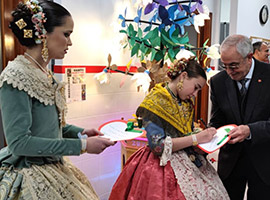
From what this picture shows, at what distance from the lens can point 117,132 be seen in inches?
56.8

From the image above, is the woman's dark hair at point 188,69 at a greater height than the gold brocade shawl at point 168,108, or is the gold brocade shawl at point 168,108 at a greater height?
the woman's dark hair at point 188,69

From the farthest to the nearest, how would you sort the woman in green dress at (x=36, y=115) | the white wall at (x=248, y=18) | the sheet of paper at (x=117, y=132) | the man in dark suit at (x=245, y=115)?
the white wall at (x=248, y=18), the man in dark suit at (x=245, y=115), the sheet of paper at (x=117, y=132), the woman in green dress at (x=36, y=115)

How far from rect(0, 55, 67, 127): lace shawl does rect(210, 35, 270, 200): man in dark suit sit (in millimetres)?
1041

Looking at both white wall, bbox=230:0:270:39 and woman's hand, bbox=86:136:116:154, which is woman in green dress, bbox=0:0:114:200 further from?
white wall, bbox=230:0:270:39

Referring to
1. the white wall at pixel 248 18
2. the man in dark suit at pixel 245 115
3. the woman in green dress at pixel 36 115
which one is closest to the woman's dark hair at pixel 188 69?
the man in dark suit at pixel 245 115

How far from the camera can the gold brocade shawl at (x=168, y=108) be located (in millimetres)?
1693

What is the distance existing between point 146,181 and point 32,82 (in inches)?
34.6

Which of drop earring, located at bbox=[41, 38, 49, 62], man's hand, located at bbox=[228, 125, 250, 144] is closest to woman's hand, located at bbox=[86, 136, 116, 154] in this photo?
drop earring, located at bbox=[41, 38, 49, 62]

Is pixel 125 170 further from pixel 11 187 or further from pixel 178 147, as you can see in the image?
pixel 11 187

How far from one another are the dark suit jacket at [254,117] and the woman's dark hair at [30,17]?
123cm

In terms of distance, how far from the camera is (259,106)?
183cm

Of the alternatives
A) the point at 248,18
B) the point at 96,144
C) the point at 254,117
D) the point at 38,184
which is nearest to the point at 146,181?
the point at 96,144

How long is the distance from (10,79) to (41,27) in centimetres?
25

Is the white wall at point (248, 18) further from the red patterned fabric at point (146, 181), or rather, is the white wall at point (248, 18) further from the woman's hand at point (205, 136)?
the red patterned fabric at point (146, 181)
